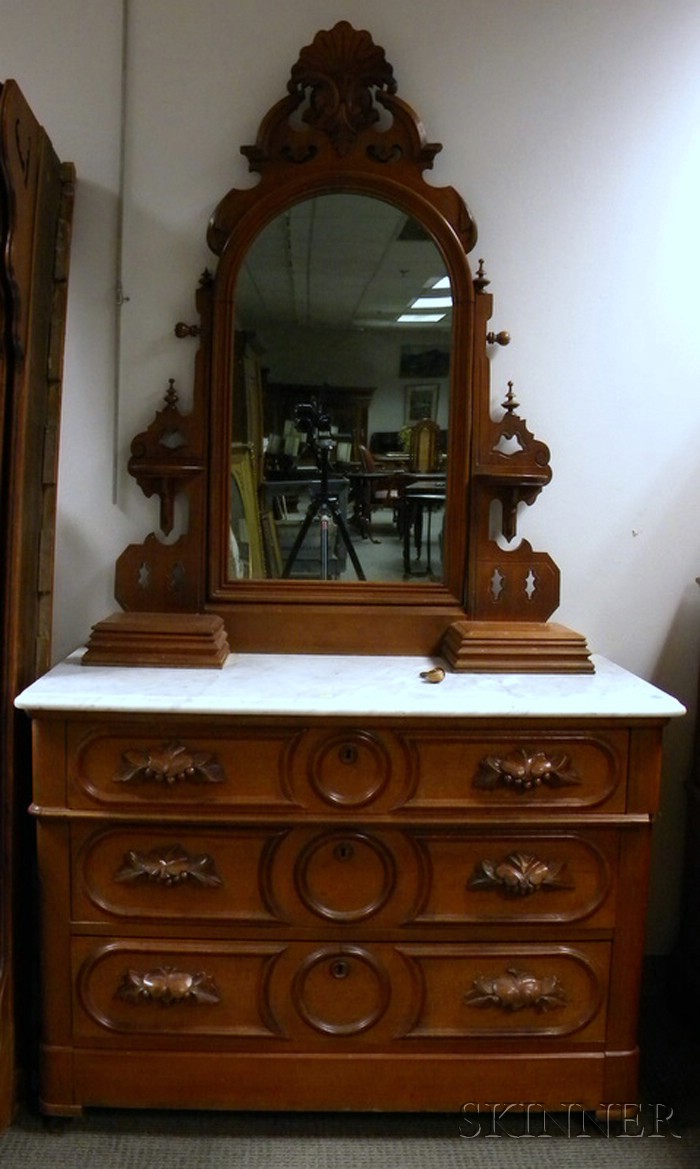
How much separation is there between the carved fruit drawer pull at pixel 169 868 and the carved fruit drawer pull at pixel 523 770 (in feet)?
1.78

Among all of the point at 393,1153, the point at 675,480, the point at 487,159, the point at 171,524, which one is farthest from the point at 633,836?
the point at 487,159

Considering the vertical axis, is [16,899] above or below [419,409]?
below

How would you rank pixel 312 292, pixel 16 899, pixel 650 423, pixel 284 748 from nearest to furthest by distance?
pixel 284 748 < pixel 16 899 < pixel 312 292 < pixel 650 423

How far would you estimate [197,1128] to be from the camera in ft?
5.43

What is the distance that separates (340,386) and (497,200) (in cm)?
58

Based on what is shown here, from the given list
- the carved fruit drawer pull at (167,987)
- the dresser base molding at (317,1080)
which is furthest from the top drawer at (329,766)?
the dresser base molding at (317,1080)

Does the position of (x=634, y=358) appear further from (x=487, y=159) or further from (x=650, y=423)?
(x=487, y=159)

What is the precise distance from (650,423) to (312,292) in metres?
0.87

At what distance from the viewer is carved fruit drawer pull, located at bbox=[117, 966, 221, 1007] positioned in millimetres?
1608

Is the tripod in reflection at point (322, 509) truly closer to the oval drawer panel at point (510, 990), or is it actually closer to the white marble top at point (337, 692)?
the white marble top at point (337, 692)

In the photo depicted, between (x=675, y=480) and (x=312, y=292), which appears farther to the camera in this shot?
(x=675, y=480)

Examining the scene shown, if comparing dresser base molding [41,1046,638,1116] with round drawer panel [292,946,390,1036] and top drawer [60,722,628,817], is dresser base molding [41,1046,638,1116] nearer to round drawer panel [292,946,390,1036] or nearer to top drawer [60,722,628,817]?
round drawer panel [292,946,390,1036]

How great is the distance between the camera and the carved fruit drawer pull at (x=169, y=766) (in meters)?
1.57

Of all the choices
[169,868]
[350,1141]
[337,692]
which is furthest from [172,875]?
[350,1141]
